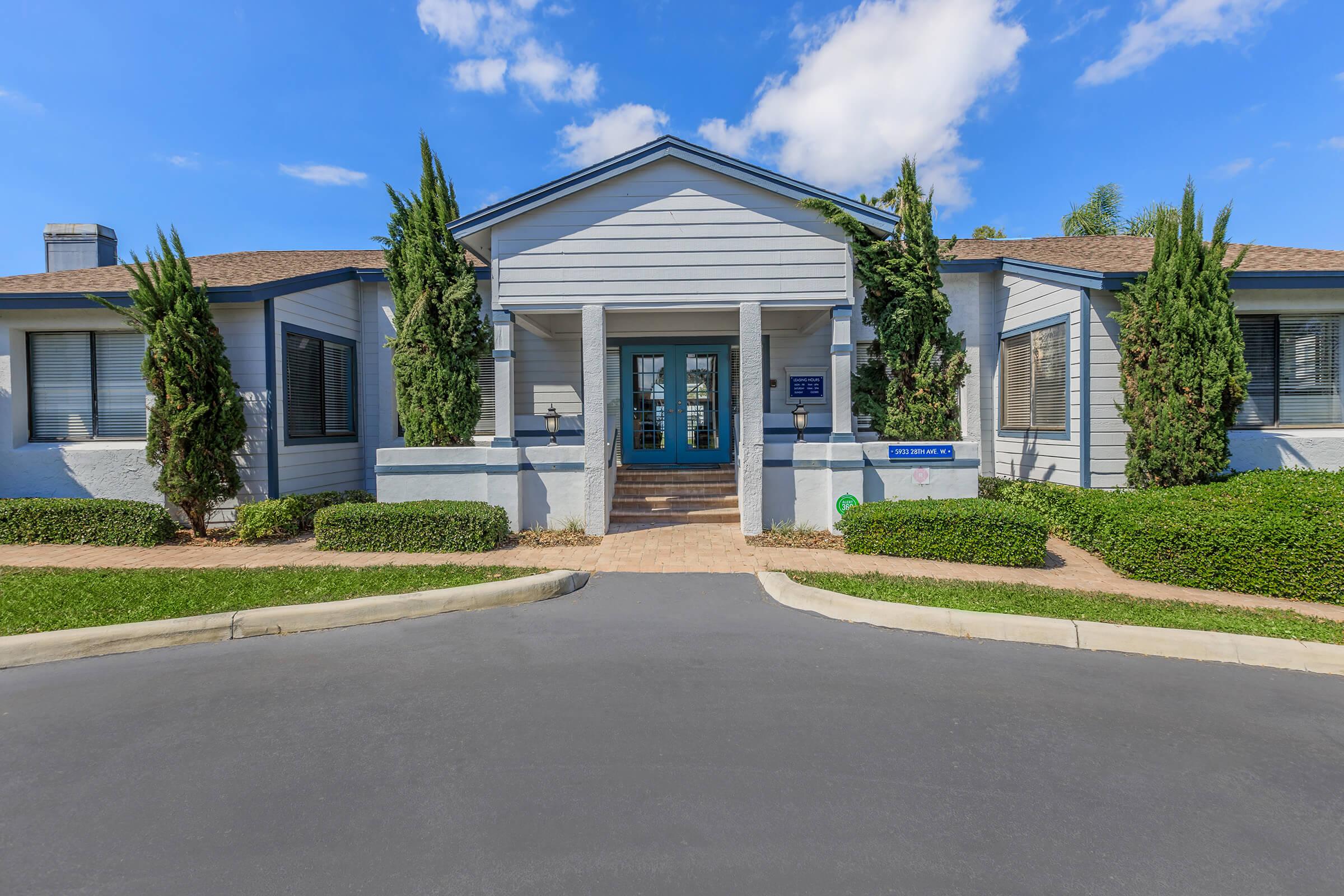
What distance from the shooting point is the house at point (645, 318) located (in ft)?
29.7

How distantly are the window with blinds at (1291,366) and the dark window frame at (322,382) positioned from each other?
571 inches

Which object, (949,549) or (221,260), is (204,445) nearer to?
(221,260)

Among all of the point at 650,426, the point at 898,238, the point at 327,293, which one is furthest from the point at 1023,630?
the point at 327,293

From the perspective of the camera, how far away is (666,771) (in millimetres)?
3117

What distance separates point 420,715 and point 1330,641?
257 inches

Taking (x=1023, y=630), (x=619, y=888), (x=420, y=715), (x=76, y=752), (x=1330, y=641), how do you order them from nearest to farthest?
(x=619, y=888)
(x=76, y=752)
(x=420, y=715)
(x=1330, y=641)
(x=1023, y=630)

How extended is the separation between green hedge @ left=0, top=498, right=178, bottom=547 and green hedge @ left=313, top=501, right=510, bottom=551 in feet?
8.73

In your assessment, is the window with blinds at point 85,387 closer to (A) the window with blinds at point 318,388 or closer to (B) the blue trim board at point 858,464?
(A) the window with blinds at point 318,388

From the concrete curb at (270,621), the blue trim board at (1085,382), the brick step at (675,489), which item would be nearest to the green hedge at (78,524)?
the concrete curb at (270,621)

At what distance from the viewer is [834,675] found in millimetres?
4320

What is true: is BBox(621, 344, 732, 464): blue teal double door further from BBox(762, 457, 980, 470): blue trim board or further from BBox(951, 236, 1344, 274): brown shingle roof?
BBox(951, 236, 1344, 274): brown shingle roof

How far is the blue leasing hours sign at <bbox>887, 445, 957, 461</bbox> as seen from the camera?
9000 millimetres

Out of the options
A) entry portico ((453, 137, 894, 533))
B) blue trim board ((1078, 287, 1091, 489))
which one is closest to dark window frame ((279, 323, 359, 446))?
entry portico ((453, 137, 894, 533))

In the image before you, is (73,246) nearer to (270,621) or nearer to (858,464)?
(270,621)
